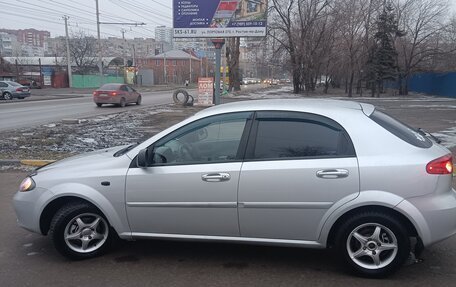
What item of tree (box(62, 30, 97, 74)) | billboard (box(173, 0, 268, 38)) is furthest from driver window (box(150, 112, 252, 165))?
tree (box(62, 30, 97, 74))

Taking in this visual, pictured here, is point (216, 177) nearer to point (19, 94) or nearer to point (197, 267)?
point (197, 267)

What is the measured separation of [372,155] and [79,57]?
291 ft

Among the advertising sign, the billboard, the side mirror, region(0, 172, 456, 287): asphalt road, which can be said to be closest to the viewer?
region(0, 172, 456, 287): asphalt road

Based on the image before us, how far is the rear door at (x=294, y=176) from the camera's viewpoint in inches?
149

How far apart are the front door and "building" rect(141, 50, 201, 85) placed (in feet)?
305

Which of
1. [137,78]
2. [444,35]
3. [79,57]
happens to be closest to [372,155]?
[444,35]

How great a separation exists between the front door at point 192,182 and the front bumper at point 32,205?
0.88 metres

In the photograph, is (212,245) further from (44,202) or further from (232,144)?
(44,202)

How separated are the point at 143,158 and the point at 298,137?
1.46 m

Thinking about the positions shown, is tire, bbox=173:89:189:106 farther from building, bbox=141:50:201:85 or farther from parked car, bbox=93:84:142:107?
building, bbox=141:50:201:85

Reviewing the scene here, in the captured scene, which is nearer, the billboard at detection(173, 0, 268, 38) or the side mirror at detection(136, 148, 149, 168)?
the side mirror at detection(136, 148, 149, 168)

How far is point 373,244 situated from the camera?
3822 millimetres

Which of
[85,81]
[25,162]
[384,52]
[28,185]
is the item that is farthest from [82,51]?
[28,185]

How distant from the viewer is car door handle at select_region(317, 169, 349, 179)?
3750 mm
